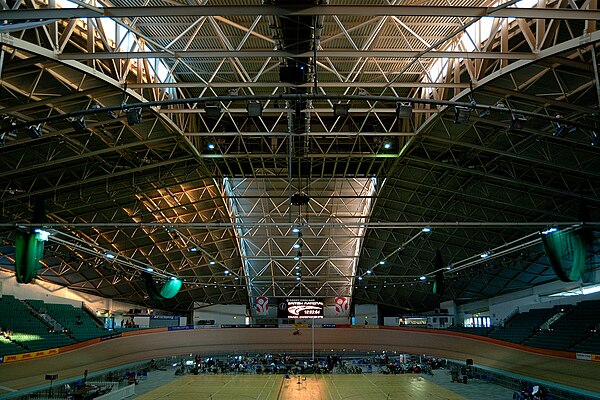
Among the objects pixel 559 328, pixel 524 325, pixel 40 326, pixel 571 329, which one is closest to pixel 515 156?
pixel 571 329

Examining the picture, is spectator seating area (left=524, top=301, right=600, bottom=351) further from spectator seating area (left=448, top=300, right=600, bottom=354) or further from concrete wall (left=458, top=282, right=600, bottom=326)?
concrete wall (left=458, top=282, right=600, bottom=326)

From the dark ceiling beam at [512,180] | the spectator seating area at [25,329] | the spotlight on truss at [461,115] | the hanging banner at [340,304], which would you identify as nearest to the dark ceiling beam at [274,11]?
the spotlight on truss at [461,115]

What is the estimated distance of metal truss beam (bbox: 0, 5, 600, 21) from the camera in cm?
879

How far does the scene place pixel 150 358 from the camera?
145 ft

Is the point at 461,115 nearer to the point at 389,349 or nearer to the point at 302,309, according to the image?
the point at 302,309

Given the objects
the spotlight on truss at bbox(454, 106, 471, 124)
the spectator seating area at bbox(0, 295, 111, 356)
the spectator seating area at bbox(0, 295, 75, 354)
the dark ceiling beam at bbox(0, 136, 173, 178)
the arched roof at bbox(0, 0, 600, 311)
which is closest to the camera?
the arched roof at bbox(0, 0, 600, 311)

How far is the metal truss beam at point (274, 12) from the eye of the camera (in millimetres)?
8789

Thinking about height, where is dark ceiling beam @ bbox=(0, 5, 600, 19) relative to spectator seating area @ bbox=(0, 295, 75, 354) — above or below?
above

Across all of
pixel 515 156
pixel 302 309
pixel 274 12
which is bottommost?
pixel 302 309

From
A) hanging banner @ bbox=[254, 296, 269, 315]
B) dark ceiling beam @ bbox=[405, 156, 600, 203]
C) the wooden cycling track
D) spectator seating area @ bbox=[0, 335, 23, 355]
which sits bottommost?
the wooden cycling track

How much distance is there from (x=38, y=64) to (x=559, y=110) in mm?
19625

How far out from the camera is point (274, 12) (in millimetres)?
8586

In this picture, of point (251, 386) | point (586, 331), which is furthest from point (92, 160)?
point (586, 331)

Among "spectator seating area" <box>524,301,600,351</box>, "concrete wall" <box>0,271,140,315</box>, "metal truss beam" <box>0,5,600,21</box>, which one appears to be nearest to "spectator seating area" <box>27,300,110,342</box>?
"concrete wall" <box>0,271,140,315</box>
